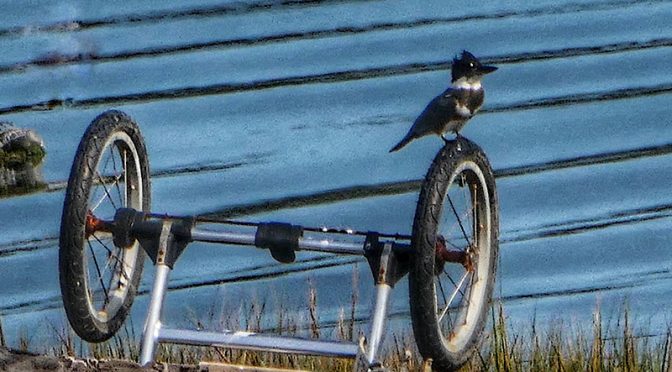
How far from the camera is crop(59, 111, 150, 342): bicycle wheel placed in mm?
3566

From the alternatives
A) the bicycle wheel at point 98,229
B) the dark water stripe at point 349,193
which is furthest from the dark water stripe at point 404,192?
the bicycle wheel at point 98,229

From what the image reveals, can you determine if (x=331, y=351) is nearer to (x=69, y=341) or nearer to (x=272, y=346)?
(x=272, y=346)

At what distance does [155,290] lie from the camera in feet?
12.2

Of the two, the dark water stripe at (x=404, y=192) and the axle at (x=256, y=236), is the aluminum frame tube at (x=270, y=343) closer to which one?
the axle at (x=256, y=236)

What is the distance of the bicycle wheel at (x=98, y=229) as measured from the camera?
3.57 meters

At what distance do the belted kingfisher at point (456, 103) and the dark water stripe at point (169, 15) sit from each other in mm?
1899

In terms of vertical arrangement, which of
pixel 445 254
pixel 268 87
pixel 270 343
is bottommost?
pixel 270 343

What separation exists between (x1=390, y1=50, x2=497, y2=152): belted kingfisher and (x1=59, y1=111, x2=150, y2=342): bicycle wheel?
21.7 inches

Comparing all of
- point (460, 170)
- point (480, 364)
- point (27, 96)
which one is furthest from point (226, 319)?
point (460, 170)

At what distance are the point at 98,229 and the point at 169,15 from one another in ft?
6.54

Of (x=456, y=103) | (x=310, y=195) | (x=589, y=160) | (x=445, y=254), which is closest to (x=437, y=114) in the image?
(x=456, y=103)

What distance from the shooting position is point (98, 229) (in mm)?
3666

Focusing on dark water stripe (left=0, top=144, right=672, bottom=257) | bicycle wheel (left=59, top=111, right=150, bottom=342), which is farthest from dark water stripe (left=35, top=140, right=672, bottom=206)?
bicycle wheel (left=59, top=111, right=150, bottom=342)

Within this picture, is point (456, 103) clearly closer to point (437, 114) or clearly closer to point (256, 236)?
point (437, 114)
